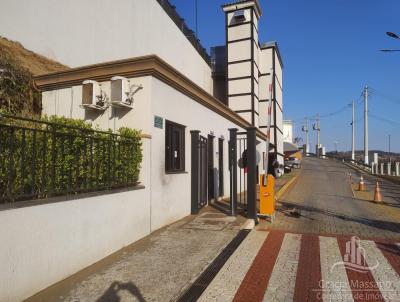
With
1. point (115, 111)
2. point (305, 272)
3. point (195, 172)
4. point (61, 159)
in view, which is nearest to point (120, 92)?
point (115, 111)

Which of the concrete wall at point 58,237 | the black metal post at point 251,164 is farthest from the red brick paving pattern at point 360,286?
the concrete wall at point 58,237

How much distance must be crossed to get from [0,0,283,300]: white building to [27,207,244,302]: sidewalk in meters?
0.22

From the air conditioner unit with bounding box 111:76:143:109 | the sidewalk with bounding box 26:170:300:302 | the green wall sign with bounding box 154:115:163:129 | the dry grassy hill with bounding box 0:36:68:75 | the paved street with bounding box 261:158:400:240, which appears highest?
the dry grassy hill with bounding box 0:36:68:75

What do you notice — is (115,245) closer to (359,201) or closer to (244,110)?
(359,201)

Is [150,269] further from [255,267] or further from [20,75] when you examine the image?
[20,75]

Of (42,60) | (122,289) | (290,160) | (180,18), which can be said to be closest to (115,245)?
(122,289)

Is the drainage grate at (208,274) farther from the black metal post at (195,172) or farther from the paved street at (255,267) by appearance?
the black metal post at (195,172)

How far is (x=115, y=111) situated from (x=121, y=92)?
0.77 m

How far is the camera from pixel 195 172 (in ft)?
33.0

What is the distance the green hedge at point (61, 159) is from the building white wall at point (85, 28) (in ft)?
12.8

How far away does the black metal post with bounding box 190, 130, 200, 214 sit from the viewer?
998 cm

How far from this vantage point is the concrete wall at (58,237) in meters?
3.98

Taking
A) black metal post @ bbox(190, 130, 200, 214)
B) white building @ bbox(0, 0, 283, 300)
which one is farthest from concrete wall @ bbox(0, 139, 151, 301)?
black metal post @ bbox(190, 130, 200, 214)

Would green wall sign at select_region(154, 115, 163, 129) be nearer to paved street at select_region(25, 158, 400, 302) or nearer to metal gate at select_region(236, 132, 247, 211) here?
paved street at select_region(25, 158, 400, 302)
